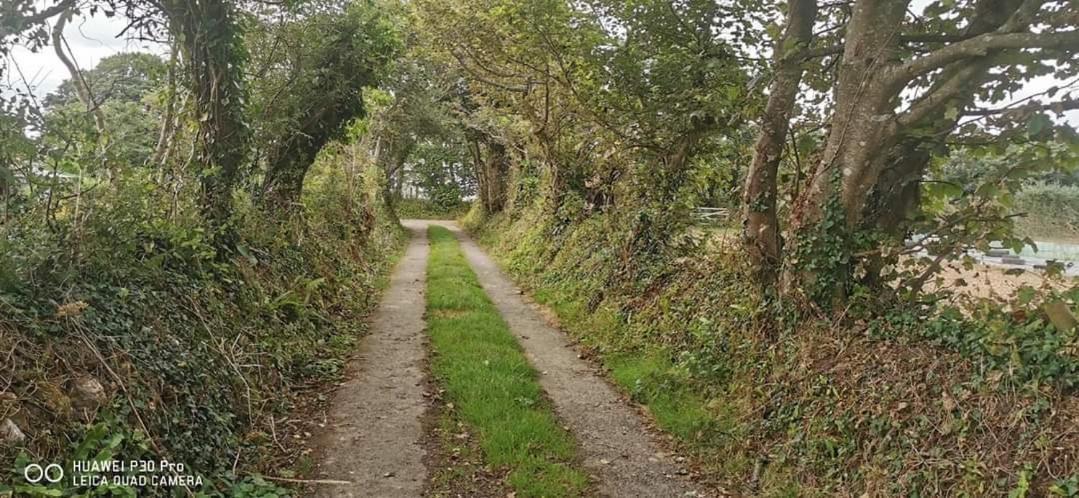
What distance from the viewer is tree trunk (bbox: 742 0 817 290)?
665 cm

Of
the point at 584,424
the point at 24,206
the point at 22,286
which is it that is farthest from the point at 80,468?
the point at 584,424

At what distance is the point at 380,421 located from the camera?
233 inches

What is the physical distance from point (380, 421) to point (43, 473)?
293 cm

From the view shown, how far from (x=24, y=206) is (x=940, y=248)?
689 centimetres

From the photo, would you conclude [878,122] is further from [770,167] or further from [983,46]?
[770,167]

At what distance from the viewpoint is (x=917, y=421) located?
4305 millimetres

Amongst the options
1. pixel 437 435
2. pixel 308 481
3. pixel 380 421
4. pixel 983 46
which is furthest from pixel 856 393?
pixel 308 481

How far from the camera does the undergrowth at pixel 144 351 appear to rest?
3.55 meters

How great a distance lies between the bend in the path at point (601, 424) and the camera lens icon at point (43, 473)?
11.0 feet

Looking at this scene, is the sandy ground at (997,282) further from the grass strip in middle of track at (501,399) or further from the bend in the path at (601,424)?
the grass strip in middle of track at (501,399)

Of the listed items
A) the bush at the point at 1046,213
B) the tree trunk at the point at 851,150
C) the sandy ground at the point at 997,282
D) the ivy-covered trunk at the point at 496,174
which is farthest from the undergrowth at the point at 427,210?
the sandy ground at the point at 997,282

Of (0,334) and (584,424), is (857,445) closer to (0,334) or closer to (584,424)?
(584,424)

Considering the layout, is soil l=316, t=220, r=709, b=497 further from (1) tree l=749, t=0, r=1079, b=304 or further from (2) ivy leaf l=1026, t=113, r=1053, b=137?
(2) ivy leaf l=1026, t=113, r=1053, b=137

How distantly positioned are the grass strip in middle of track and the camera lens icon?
9.09 ft
